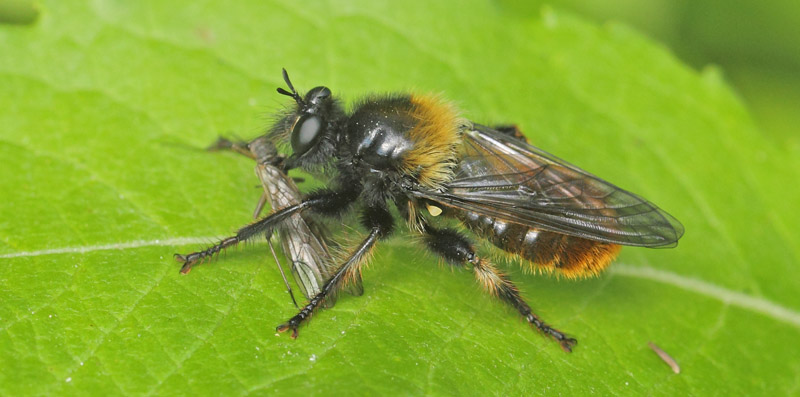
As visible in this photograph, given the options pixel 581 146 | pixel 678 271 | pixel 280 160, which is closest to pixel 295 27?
pixel 280 160

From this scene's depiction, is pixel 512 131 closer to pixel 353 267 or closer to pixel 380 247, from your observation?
pixel 380 247

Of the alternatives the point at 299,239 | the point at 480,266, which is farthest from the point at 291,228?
the point at 480,266

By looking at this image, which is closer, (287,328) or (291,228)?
(287,328)

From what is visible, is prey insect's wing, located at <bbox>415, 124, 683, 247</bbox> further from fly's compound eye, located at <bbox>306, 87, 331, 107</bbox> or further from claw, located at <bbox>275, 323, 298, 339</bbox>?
claw, located at <bbox>275, 323, 298, 339</bbox>

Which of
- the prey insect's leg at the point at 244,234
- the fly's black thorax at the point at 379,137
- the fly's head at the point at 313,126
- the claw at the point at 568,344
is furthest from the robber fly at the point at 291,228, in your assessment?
the claw at the point at 568,344

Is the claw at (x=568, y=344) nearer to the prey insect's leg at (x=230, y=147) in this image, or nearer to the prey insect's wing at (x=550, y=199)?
the prey insect's wing at (x=550, y=199)

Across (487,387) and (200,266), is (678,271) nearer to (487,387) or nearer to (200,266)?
(487,387)
